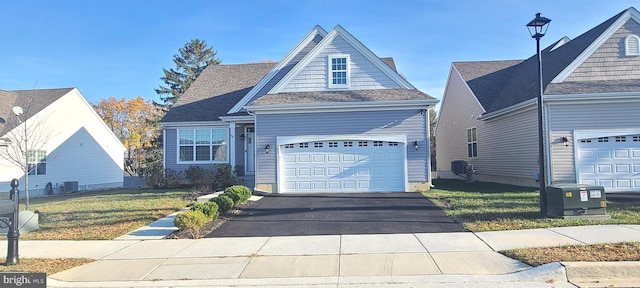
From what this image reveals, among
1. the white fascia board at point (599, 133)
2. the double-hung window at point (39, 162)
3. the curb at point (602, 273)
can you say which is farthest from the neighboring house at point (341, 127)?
the double-hung window at point (39, 162)

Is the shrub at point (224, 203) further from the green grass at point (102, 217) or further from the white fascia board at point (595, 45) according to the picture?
the white fascia board at point (595, 45)

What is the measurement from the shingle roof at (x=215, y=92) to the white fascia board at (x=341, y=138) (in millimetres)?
5092

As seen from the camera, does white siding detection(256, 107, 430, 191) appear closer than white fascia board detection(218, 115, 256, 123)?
Yes

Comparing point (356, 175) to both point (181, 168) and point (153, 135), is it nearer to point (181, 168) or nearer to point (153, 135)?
point (181, 168)

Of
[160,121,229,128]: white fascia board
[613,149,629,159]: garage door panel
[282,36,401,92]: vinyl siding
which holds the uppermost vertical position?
[282,36,401,92]: vinyl siding

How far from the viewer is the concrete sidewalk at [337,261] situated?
5777 millimetres

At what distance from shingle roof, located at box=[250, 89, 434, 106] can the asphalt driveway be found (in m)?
3.87

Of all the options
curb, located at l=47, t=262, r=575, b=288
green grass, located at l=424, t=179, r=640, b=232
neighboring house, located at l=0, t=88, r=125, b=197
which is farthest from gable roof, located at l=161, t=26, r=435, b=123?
curb, located at l=47, t=262, r=575, b=288

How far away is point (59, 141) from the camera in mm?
23953

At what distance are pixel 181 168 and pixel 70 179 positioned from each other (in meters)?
9.89

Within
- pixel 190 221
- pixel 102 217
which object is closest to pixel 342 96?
pixel 190 221

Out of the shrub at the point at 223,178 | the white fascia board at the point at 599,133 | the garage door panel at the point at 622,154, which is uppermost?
the white fascia board at the point at 599,133

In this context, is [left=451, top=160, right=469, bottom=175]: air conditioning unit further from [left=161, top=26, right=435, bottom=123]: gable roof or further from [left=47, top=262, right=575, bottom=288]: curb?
[left=47, top=262, right=575, bottom=288]: curb

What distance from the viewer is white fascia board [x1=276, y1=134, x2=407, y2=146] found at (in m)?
15.6
